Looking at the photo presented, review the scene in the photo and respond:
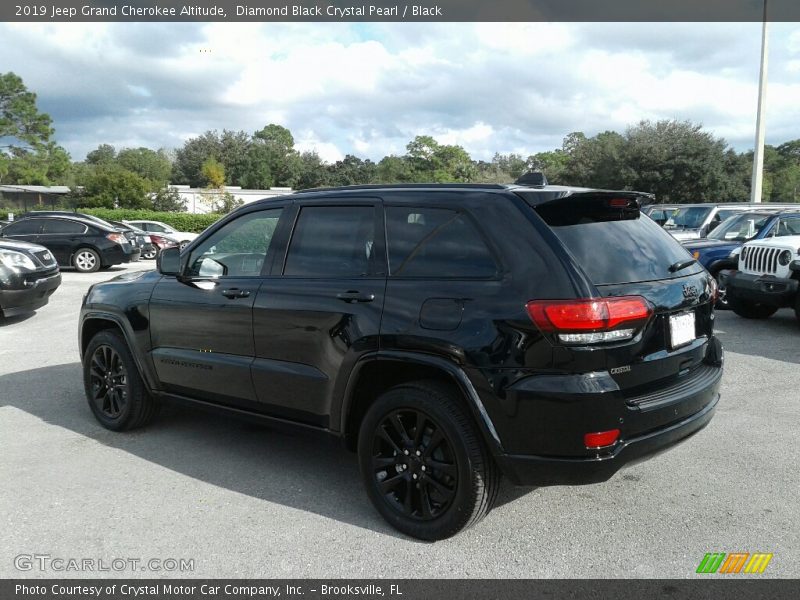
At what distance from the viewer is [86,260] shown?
697 inches

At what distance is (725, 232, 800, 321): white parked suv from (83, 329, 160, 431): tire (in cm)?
793

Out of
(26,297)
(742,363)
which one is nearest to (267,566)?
(742,363)

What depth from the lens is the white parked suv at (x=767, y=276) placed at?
9.03 metres

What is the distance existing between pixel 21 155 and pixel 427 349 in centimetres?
6646

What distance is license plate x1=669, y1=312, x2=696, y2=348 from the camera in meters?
3.45

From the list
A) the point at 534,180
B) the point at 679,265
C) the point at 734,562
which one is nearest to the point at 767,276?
the point at 679,265

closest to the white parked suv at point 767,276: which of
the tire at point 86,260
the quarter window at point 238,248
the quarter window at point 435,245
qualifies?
the quarter window at point 435,245

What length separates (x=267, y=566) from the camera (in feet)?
10.7

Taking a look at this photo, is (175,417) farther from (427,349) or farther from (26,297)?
(26,297)

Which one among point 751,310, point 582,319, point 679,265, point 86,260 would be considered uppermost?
point 679,265

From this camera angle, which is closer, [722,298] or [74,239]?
[722,298]

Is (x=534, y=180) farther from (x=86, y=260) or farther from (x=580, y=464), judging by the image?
(x=86, y=260)

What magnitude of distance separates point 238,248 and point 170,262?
0.53 meters

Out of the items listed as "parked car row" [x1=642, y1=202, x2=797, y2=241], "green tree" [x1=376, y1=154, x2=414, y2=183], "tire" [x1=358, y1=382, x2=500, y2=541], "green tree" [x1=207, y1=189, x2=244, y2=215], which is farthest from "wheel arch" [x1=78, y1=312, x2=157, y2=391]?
"green tree" [x1=376, y1=154, x2=414, y2=183]
